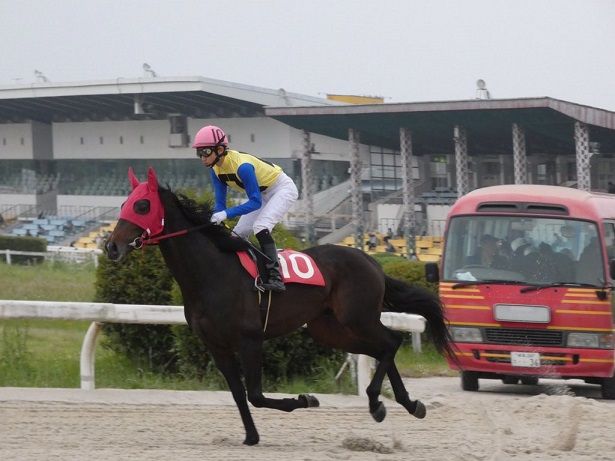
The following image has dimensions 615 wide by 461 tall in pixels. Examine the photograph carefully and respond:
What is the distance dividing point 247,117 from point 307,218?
9.04 meters

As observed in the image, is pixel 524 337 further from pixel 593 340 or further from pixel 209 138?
pixel 209 138

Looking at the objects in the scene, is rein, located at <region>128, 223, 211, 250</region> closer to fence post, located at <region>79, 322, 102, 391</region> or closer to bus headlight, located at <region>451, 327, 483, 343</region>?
fence post, located at <region>79, 322, 102, 391</region>

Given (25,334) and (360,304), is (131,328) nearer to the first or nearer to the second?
(25,334)

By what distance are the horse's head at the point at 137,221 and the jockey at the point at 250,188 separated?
387 mm

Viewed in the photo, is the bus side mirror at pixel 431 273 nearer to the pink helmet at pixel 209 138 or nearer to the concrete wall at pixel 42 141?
the pink helmet at pixel 209 138

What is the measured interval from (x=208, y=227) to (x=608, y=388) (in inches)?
210

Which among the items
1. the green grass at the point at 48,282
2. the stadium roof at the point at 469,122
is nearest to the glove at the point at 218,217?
the green grass at the point at 48,282

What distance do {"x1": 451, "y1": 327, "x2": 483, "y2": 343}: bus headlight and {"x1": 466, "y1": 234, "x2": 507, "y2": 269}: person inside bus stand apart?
0.69m

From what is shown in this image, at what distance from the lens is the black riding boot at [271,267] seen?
281 inches

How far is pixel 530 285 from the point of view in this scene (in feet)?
35.5

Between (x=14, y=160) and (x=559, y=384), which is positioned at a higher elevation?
(x=14, y=160)

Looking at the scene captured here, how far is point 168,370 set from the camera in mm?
10539

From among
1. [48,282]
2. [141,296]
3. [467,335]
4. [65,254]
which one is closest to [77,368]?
[141,296]

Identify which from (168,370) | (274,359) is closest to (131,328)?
(168,370)
